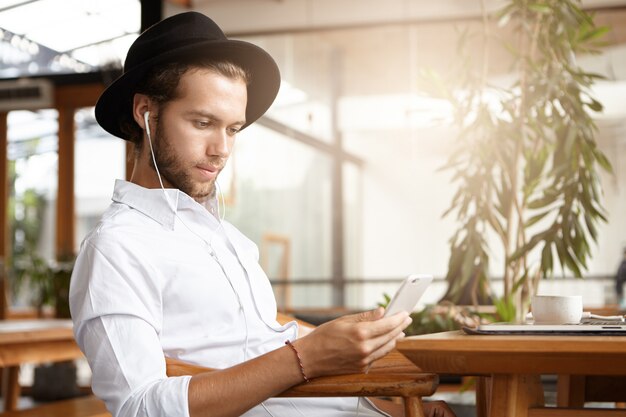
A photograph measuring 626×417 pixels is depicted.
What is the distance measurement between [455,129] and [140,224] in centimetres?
595

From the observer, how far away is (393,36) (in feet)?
24.2

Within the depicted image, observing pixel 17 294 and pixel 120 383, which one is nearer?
pixel 120 383

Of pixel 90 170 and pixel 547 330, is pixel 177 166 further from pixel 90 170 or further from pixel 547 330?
pixel 90 170

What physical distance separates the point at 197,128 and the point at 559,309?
2.25 ft

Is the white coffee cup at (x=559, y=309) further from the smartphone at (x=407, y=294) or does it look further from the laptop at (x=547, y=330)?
the smartphone at (x=407, y=294)

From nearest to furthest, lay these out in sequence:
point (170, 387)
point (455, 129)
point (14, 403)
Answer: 1. point (170, 387)
2. point (14, 403)
3. point (455, 129)

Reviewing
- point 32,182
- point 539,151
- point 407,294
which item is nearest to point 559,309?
Answer: point 407,294

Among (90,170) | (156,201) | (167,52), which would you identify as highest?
(90,170)

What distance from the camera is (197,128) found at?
5.17 feet

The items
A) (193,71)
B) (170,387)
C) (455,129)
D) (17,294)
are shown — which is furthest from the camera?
(17,294)

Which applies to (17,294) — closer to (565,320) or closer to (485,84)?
(485,84)

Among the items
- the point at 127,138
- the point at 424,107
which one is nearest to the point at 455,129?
the point at 424,107

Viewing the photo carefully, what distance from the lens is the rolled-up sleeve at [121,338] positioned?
1315mm

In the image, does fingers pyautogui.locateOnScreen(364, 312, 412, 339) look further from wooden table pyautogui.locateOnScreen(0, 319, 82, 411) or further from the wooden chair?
wooden table pyautogui.locateOnScreen(0, 319, 82, 411)
